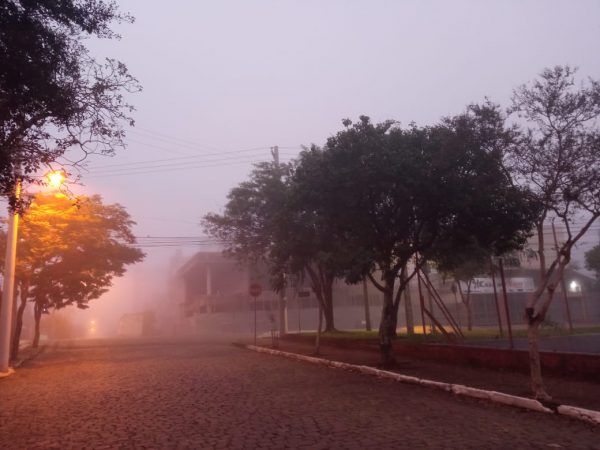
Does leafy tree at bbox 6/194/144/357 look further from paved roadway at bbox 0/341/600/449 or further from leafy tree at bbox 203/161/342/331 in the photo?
paved roadway at bbox 0/341/600/449

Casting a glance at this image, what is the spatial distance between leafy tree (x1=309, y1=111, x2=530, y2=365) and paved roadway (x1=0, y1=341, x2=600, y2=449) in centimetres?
391

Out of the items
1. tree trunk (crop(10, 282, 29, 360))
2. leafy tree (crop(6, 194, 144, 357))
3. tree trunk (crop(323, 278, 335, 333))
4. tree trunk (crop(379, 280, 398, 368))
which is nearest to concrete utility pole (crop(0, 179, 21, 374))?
leafy tree (crop(6, 194, 144, 357))

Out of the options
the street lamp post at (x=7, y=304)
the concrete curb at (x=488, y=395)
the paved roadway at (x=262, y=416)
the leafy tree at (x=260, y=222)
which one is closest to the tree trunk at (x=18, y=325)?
the street lamp post at (x=7, y=304)

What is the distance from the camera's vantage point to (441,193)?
1358cm

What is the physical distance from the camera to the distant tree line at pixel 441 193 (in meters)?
10.0

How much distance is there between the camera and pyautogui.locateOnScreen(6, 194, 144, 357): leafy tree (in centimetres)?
2060

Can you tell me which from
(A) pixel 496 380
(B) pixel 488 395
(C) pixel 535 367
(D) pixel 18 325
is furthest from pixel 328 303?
(C) pixel 535 367

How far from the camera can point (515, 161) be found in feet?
35.0

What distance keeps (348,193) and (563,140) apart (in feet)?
18.6

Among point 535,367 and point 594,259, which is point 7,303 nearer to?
point 535,367

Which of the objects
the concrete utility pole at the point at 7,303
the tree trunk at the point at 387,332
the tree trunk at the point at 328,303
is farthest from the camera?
the tree trunk at the point at 328,303

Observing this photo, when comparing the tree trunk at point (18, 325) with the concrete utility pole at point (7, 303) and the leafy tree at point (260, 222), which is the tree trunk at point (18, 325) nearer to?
the concrete utility pole at point (7, 303)

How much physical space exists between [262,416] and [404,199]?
7.51 m

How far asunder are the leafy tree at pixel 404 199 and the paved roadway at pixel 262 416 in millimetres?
3909
